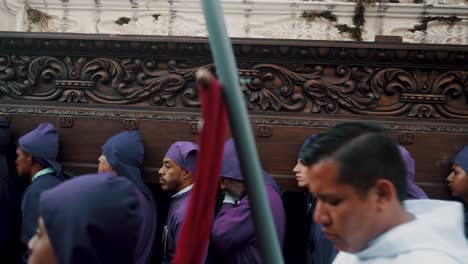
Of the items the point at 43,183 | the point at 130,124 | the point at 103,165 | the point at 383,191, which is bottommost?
the point at 43,183

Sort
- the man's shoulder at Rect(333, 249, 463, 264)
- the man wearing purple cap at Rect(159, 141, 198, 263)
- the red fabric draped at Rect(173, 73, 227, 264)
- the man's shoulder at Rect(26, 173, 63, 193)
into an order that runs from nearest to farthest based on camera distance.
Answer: the red fabric draped at Rect(173, 73, 227, 264)
the man's shoulder at Rect(333, 249, 463, 264)
the man wearing purple cap at Rect(159, 141, 198, 263)
the man's shoulder at Rect(26, 173, 63, 193)

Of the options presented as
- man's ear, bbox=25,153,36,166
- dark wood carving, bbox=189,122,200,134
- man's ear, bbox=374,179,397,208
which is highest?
man's ear, bbox=374,179,397,208

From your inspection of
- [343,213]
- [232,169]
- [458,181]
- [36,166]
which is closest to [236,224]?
[232,169]

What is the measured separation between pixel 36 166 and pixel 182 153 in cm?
96

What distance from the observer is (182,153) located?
2.71 metres

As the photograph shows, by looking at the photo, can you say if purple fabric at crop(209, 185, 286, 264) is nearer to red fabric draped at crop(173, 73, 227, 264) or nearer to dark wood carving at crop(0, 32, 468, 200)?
dark wood carving at crop(0, 32, 468, 200)

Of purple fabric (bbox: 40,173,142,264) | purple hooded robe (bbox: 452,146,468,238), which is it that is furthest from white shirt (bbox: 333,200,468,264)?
purple hooded robe (bbox: 452,146,468,238)

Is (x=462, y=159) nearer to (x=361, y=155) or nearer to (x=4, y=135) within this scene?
(x=361, y=155)

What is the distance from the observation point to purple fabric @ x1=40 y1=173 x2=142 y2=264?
42.6 inches

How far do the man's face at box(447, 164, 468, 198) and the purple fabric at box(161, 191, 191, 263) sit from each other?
Answer: 1433 millimetres

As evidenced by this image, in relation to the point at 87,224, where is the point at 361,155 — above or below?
above

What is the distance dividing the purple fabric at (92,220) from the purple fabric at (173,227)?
1.34m

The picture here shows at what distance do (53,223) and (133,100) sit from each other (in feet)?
5.86

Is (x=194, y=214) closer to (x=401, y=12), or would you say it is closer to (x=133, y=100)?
(x=133, y=100)
